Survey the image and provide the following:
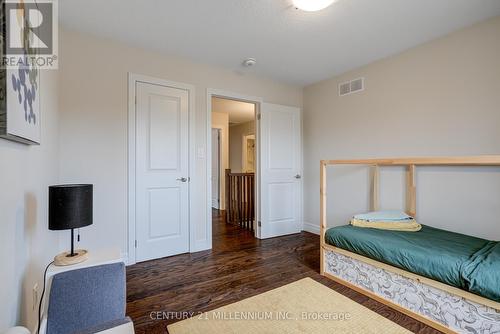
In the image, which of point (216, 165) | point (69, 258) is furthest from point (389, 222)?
point (216, 165)

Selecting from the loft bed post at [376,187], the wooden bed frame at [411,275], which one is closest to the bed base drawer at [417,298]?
the wooden bed frame at [411,275]

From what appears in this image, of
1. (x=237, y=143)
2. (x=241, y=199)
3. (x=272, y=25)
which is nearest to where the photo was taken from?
(x=272, y=25)

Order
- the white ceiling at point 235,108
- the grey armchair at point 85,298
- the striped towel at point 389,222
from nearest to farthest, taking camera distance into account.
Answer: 1. the grey armchair at point 85,298
2. the striped towel at point 389,222
3. the white ceiling at point 235,108

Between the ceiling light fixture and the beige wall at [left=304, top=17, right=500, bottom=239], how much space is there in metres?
1.46

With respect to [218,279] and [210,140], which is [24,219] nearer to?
[218,279]

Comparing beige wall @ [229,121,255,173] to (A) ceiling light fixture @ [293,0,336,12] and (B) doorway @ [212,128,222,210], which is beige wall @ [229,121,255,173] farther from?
(A) ceiling light fixture @ [293,0,336,12]

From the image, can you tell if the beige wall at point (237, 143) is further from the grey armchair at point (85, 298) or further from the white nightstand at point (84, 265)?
the grey armchair at point (85, 298)

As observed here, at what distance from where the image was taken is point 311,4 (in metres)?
1.83

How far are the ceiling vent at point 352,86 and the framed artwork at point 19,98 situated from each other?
326cm

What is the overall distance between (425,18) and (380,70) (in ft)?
2.76

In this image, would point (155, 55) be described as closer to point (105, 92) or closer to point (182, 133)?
point (105, 92)

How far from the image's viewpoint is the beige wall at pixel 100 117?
2.31 metres

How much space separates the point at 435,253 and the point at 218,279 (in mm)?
1777

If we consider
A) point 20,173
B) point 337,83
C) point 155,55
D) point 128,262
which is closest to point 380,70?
point 337,83
